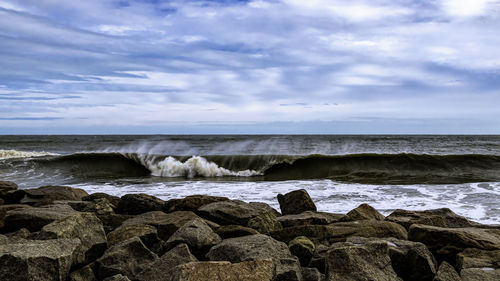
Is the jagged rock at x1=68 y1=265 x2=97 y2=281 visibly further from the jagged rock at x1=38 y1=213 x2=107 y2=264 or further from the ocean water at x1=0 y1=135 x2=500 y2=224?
the ocean water at x1=0 y1=135 x2=500 y2=224

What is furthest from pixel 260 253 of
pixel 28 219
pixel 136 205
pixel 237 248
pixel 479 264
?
pixel 136 205

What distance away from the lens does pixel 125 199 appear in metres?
5.39

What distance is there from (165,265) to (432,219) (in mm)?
3147

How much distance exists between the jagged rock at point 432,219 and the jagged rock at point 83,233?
3.21 m

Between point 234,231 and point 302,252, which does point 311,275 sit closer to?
point 302,252

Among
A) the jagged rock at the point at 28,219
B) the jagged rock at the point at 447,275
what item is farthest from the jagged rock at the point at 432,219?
the jagged rock at the point at 28,219

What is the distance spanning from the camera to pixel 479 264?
119 inches

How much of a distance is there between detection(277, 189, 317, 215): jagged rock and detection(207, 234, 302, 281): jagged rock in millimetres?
2280

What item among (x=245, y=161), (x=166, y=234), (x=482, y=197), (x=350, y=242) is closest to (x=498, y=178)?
(x=482, y=197)

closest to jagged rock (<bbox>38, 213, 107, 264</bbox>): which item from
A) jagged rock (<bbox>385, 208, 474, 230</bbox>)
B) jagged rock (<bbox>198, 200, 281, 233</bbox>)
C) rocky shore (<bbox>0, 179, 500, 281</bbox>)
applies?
rocky shore (<bbox>0, 179, 500, 281</bbox>)

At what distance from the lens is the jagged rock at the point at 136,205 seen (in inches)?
210

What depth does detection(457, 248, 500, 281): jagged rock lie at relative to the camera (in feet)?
9.00

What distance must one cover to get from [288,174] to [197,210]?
967 centimetres

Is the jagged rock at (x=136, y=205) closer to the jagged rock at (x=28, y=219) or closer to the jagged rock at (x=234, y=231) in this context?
the jagged rock at (x=28, y=219)
